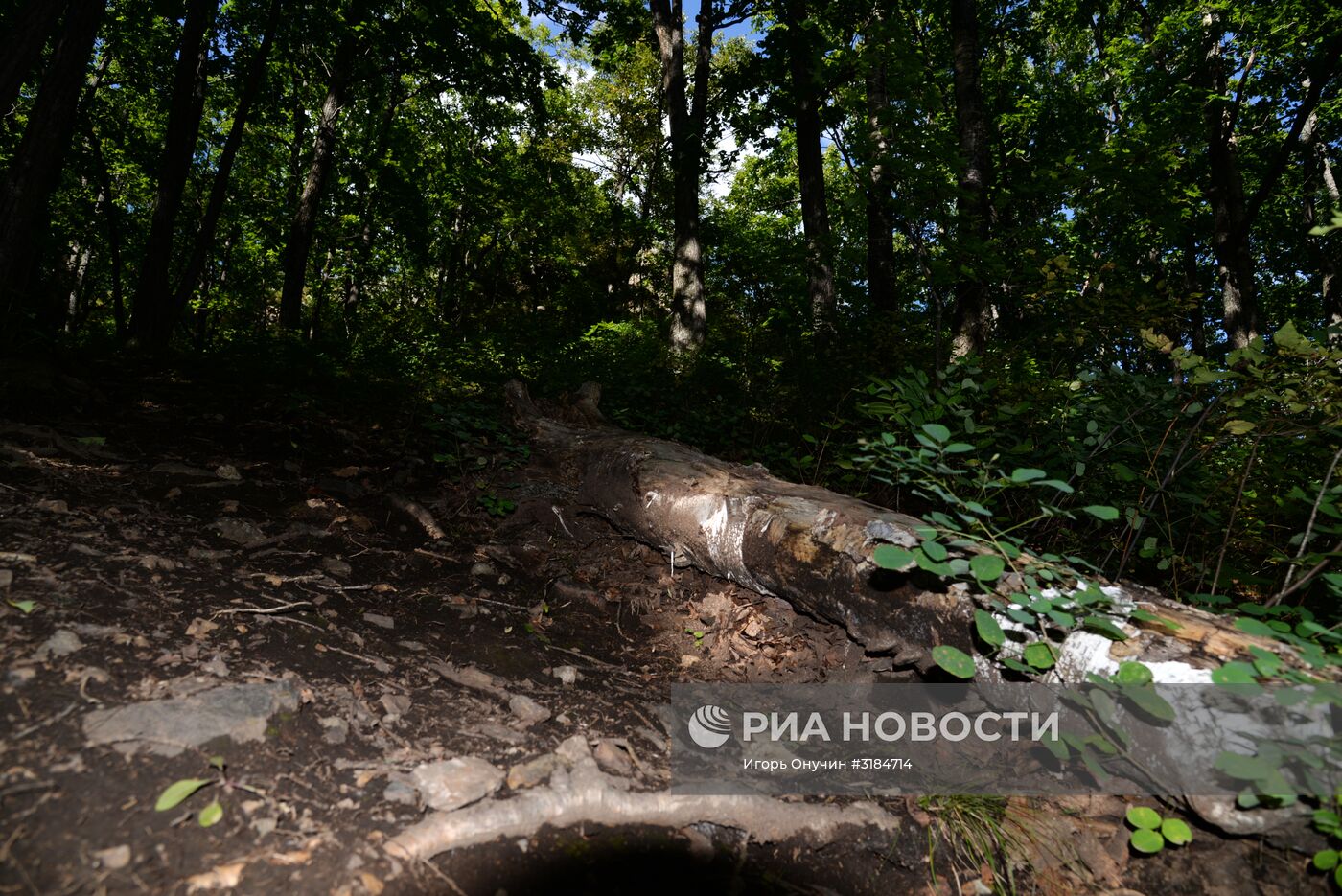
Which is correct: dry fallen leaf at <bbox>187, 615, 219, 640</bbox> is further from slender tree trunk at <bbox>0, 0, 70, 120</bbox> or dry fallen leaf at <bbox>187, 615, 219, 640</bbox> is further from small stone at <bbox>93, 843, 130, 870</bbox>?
slender tree trunk at <bbox>0, 0, 70, 120</bbox>

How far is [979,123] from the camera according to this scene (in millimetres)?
6270

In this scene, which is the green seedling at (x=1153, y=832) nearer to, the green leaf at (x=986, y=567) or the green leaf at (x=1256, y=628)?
the green leaf at (x=1256, y=628)

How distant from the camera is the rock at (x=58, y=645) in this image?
1541mm

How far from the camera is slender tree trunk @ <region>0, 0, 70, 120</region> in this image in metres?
3.29

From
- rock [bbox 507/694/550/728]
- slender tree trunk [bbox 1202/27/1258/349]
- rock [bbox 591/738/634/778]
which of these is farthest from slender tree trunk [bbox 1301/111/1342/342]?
rock [bbox 507/694/550/728]

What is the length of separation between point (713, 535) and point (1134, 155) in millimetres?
4568

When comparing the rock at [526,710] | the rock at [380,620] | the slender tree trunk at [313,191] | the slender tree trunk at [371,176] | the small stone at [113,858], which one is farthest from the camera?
the slender tree trunk at [371,176]

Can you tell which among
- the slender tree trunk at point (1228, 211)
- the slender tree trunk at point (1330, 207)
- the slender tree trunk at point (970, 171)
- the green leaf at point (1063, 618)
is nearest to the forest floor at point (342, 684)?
the green leaf at point (1063, 618)

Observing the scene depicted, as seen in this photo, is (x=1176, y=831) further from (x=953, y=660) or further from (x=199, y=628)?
(x=199, y=628)

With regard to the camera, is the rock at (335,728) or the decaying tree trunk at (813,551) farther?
the decaying tree trunk at (813,551)

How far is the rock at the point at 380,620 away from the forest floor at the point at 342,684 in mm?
12

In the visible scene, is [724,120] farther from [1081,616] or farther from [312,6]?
[1081,616]

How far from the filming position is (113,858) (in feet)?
3.63

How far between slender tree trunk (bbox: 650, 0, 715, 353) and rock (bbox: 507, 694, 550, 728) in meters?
5.92
